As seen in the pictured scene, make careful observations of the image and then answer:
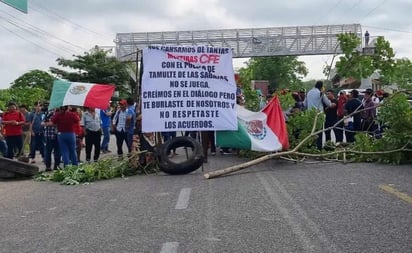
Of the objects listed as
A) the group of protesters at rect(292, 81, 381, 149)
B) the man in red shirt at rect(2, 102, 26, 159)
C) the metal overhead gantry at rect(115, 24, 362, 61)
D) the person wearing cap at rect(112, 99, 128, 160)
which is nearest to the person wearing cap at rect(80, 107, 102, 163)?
the person wearing cap at rect(112, 99, 128, 160)

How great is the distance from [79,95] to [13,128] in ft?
10.1

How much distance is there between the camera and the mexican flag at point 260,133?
13.9m

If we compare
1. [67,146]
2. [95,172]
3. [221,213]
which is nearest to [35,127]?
[67,146]

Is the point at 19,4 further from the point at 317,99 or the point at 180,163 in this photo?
the point at 317,99

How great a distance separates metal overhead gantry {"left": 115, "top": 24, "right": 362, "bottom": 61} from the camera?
47.7 metres

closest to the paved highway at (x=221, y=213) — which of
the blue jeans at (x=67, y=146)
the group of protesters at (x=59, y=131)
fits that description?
the blue jeans at (x=67, y=146)

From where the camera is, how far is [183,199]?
9.28 meters

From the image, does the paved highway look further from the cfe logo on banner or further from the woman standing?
the woman standing

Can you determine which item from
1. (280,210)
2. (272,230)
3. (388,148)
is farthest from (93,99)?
(272,230)

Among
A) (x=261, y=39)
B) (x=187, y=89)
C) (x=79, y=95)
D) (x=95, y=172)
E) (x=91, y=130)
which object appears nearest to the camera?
(x=95, y=172)

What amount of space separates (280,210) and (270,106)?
21.9 ft

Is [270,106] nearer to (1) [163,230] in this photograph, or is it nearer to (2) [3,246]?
(1) [163,230]

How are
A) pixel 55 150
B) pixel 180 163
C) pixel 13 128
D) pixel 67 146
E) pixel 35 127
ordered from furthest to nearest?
pixel 35 127, pixel 13 128, pixel 55 150, pixel 67 146, pixel 180 163

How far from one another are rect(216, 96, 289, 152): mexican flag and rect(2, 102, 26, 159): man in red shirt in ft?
20.3
